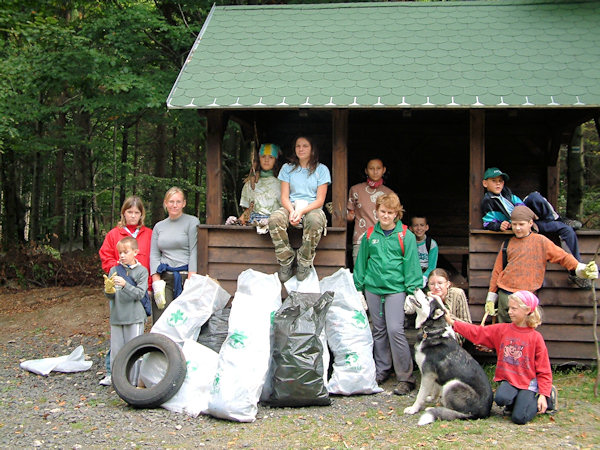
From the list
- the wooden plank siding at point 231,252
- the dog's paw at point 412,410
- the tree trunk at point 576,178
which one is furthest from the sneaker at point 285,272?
the tree trunk at point 576,178

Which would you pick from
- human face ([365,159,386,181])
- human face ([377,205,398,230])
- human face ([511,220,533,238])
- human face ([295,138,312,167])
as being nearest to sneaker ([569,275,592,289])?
human face ([511,220,533,238])

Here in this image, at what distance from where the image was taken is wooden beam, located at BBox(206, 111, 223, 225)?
21.9ft

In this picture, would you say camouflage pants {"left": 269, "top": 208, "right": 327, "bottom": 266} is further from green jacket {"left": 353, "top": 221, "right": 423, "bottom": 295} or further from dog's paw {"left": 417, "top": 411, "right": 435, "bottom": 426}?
dog's paw {"left": 417, "top": 411, "right": 435, "bottom": 426}

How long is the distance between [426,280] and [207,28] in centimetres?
438

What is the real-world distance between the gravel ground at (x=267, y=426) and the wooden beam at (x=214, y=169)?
85.9 inches

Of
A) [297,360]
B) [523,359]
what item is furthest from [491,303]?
[297,360]

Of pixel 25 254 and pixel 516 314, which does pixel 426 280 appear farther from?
pixel 25 254

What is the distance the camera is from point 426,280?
6.59 metres

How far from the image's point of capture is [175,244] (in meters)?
6.20

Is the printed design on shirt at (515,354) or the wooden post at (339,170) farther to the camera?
the wooden post at (339,170)

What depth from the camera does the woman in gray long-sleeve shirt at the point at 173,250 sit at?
6.18 metres

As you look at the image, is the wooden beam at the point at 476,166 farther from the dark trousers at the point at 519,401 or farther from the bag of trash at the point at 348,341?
the dark trousers at the point at 519,401

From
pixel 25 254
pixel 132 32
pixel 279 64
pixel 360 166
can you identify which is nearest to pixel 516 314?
pixel 279 64

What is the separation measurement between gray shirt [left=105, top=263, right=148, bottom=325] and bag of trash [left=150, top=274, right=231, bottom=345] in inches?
9.8
